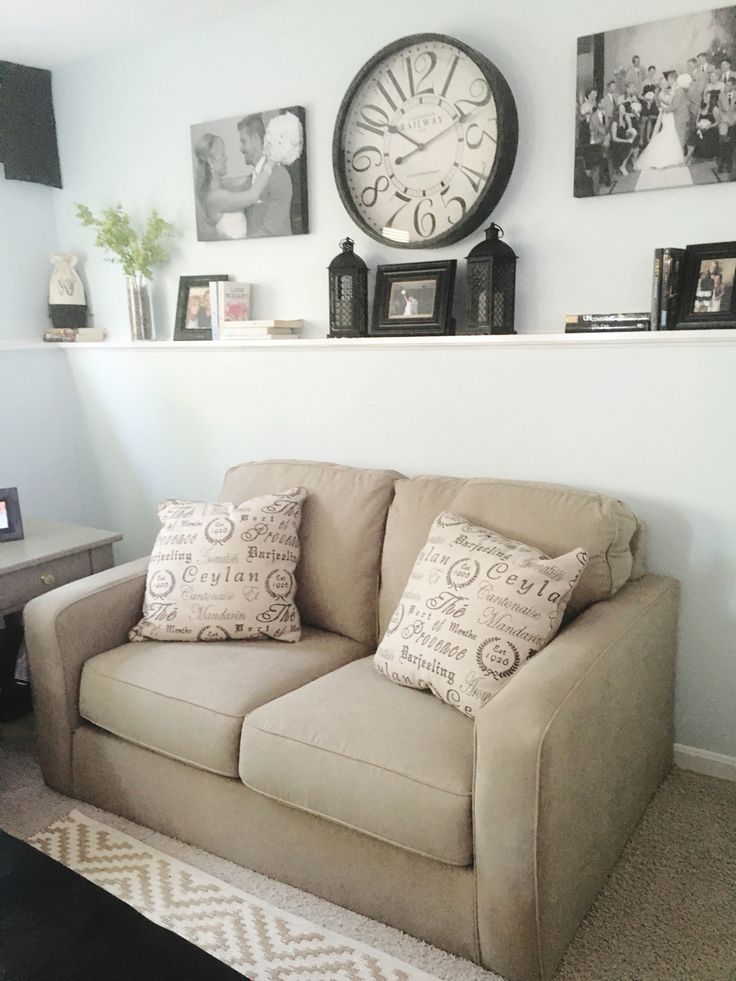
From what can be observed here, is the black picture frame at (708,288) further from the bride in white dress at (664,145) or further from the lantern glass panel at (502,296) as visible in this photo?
the lantern glass panel at (502,296)

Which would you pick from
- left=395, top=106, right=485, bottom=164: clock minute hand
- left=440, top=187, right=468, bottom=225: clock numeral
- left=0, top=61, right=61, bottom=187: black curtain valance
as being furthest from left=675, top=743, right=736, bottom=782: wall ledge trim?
left=0, top=61, right=61, bottom=187: black curtain valance

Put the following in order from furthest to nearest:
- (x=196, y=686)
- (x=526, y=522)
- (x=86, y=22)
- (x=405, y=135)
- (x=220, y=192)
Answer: (x=220, y=192) → (x=86, y=22) → (x=405, y=135) → (x=526, y=522) → (x=196, y=686)

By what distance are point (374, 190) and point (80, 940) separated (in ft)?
6.97

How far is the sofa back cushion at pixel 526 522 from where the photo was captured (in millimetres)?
2021

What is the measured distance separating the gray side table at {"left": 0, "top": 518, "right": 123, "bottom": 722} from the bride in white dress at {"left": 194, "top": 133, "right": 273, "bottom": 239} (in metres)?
1.14

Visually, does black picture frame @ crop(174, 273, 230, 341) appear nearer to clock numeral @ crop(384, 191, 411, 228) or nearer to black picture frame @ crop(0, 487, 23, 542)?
clock numeral @ crop(384, 191, 411, 228)

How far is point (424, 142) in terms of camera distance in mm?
2451

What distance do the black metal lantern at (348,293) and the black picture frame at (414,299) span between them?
40mm

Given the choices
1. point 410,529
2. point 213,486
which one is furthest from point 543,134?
point 213,486

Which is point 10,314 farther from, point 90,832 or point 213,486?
point 90,832

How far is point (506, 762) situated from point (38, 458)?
2541 mm

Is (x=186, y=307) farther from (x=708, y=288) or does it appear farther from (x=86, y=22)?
(x=708, y=288)

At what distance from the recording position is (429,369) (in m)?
2.51

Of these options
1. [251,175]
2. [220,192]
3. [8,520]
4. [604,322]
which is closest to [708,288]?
[604,322]
